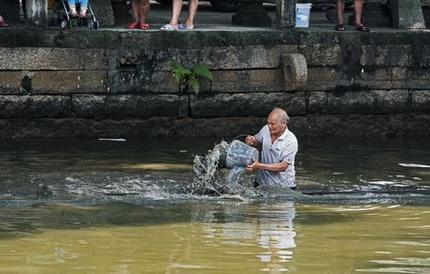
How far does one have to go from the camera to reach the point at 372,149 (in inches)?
675

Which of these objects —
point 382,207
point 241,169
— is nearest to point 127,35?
point 241,169

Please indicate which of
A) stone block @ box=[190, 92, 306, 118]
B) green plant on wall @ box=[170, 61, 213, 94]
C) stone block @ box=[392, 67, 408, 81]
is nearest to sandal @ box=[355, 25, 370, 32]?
stone block @ box=[392, 67, 408, 81]

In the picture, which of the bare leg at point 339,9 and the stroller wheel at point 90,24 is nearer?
the stroller wheel at point 90,24

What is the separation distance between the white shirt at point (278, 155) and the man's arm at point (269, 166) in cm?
8

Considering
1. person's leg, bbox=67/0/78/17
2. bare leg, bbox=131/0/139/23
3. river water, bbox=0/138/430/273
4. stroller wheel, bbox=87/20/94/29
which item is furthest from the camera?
bare leg, bbox=131/0/139/23

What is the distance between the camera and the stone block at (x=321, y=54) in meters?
17.5

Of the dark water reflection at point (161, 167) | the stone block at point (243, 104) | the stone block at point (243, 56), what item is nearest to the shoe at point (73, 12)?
the dark water reflection at point (161, 167)

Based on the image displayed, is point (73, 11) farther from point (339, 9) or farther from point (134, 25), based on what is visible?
point (339, 9)

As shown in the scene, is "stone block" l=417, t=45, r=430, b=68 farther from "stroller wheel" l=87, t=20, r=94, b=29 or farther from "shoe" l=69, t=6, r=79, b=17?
"shoe" l=69, t=6, r=79, b=17

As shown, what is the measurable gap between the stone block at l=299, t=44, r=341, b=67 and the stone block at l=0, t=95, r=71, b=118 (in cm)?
345

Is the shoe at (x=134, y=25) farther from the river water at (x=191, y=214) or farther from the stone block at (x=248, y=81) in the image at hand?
the river water at (x=191, y=214)

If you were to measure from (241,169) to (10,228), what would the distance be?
2916mm

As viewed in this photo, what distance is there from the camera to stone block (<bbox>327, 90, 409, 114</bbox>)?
17812 millimetres

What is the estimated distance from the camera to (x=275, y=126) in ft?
43.2
